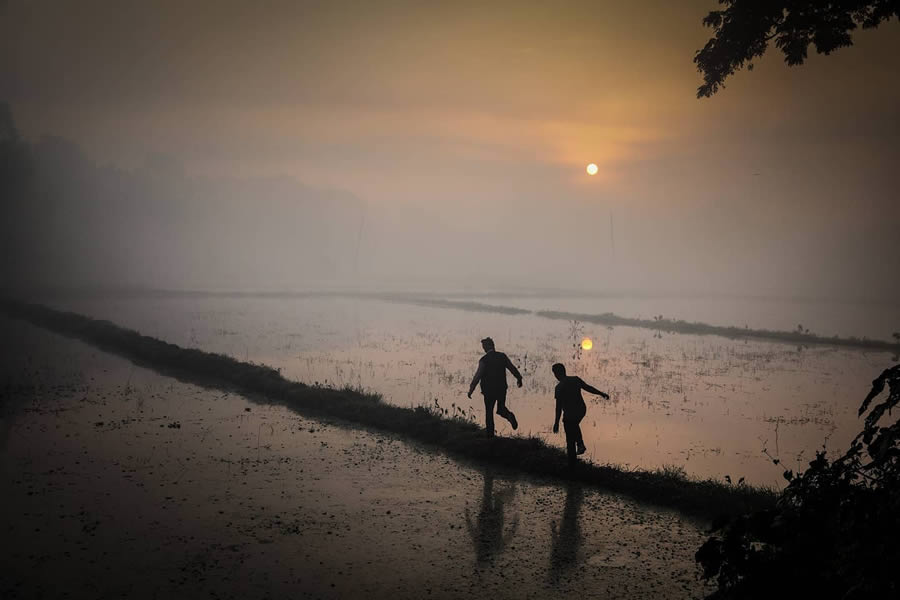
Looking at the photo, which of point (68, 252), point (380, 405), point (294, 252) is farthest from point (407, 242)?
point (380, 405)

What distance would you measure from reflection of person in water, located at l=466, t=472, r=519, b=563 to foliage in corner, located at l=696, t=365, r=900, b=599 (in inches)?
173

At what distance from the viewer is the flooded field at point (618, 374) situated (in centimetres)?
1323

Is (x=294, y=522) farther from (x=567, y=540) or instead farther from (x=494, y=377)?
(x=494, y=377)

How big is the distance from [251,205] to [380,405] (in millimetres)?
154743

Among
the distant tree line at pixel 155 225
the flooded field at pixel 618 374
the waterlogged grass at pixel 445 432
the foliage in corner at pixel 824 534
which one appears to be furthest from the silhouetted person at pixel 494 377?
the distant tree line at pixel 155 225

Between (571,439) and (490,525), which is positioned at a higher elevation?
(571,439)

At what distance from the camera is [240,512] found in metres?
8.77

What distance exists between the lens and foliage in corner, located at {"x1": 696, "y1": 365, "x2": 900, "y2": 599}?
324 centimetres

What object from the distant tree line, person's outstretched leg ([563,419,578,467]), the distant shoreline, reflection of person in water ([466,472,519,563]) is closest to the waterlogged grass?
person's outstretched leg ([563,419,578,467])

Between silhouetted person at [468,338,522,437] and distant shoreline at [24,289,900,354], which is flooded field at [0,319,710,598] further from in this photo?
distant shoreline at [24,289,900,354]

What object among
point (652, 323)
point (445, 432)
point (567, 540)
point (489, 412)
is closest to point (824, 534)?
point (567, 540)

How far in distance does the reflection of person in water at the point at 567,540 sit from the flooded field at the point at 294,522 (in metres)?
0.03

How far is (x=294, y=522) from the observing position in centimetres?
848

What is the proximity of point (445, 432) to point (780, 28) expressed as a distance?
32.7 ft
